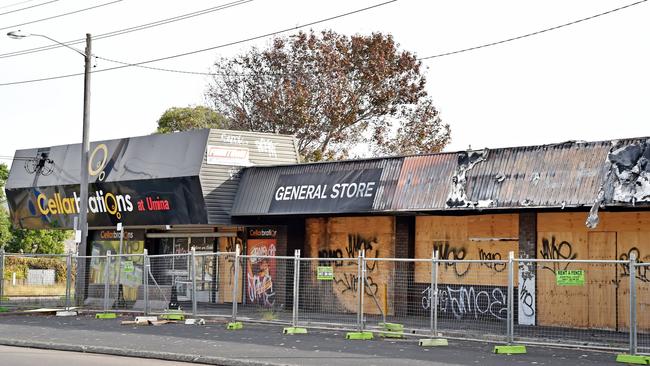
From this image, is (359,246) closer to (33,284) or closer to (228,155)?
(228,155)

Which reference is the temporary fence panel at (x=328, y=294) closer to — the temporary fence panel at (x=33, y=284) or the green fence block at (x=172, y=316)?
the green fence block at (x=172, y=316)

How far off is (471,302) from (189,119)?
36.9 m

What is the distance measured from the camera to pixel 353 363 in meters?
16.5

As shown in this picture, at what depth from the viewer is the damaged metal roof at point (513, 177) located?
21141 millimetres

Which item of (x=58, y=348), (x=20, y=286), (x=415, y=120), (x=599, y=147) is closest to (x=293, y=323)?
(x=58, y=348)

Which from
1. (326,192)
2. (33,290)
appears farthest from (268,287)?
(33,290)

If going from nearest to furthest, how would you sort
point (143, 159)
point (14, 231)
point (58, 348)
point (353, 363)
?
point (353, 363), point (58, 348), point (143, 159), point (14, 231)

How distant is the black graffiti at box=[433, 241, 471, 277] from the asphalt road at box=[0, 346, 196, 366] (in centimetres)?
1032

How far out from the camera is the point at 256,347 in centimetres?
1916

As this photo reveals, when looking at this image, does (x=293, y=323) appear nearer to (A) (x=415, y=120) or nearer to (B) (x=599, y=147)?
(B) (x=599, y=147)

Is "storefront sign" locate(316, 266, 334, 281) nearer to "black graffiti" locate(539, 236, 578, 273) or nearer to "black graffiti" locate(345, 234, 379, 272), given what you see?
"black graffiti" locate(345, 234, 379, 272)

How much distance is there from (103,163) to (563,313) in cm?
1719

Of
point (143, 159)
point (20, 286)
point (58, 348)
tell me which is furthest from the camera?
point (20, 286)

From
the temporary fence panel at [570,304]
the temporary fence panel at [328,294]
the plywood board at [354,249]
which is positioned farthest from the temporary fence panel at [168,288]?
the temporary fence panel at [570,304]
